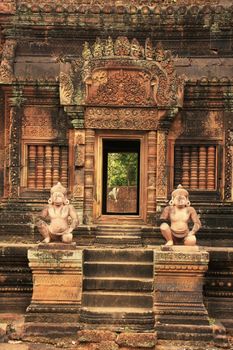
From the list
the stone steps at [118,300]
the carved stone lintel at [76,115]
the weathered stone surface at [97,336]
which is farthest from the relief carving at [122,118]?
the weathered stone surface at [97,336]

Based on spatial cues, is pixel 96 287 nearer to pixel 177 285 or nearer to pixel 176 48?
pixel 177 285

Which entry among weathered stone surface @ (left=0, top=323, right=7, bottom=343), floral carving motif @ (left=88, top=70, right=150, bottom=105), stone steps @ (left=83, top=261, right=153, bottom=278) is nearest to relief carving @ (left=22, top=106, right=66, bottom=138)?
floral carving motif @ (left=88, top=70, right=150, bottom=105)

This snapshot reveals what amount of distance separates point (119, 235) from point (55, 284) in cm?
187

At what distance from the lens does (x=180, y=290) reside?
8227 millimetres

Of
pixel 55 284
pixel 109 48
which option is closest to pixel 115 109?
pixel 109 48

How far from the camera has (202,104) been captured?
32.8ft

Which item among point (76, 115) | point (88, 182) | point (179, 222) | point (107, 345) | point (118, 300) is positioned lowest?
point (107, 345)

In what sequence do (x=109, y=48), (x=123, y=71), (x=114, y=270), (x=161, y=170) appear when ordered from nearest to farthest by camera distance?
(x=114, y=270)
(x=109, y=48)
(x=123, y=71)
(x=161, y=170)

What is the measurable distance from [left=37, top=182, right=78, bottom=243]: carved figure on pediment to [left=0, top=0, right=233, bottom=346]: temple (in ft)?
2.72

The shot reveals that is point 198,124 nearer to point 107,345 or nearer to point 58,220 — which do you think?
point 58,220

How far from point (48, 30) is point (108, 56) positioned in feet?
5.05

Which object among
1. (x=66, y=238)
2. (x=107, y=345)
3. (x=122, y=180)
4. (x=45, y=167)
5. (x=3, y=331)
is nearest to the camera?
(x=107, y=345)

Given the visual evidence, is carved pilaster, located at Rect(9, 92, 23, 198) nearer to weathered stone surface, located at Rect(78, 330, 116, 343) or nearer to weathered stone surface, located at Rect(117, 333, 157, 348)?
weathered stone surface, located at Rect(78, 330, 116, 343)

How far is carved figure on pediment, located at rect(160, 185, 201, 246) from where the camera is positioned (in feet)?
27.6
